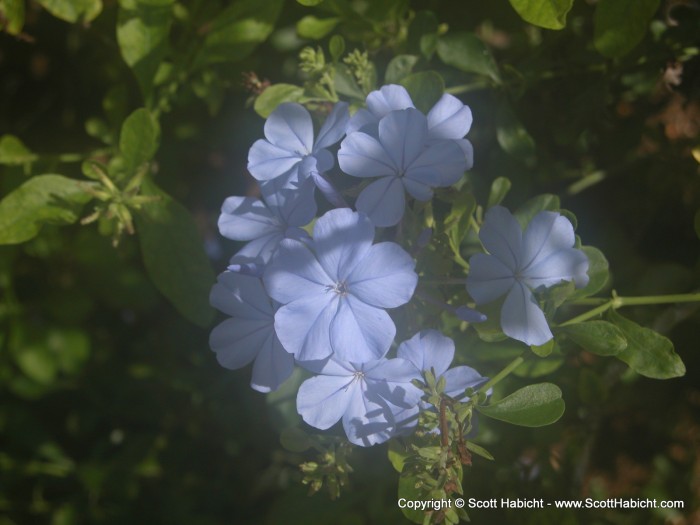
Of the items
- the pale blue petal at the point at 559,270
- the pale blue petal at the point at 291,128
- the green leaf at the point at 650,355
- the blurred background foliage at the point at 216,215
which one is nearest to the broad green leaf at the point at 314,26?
the blurred background foliage at the point at 216,215

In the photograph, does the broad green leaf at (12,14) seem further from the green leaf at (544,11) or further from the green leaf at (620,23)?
the green leaf at (620,23)

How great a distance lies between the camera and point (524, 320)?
3.03 feet

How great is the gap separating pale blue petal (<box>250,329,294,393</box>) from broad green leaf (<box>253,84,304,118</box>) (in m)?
0.36

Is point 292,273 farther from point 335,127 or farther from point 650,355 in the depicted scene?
point 650,355

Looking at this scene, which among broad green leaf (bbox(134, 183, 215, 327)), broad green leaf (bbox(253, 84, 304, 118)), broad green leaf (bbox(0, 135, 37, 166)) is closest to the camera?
broad green leaf (bbox(253, 84, 304, 118))

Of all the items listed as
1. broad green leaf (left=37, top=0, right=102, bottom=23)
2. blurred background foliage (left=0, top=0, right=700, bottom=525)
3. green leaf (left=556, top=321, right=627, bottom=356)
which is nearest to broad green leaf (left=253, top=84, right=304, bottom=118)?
blurred background foliage (left=0, top=0, right=700, bottom=525)

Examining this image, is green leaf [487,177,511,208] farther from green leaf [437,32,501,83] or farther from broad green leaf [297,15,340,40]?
broad green leaf [297,15,340,40]

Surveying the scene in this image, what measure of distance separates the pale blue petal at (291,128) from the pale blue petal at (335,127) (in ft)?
0.11

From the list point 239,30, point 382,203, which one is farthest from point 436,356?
point 239,30

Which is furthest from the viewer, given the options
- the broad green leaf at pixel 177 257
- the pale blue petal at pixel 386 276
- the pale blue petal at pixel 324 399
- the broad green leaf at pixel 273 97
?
the broad green leaf at pixel 177 257

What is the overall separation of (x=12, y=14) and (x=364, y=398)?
893 mm

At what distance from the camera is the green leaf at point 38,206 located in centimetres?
121

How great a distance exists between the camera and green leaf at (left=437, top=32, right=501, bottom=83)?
1.24m

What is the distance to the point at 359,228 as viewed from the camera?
2.99ft
